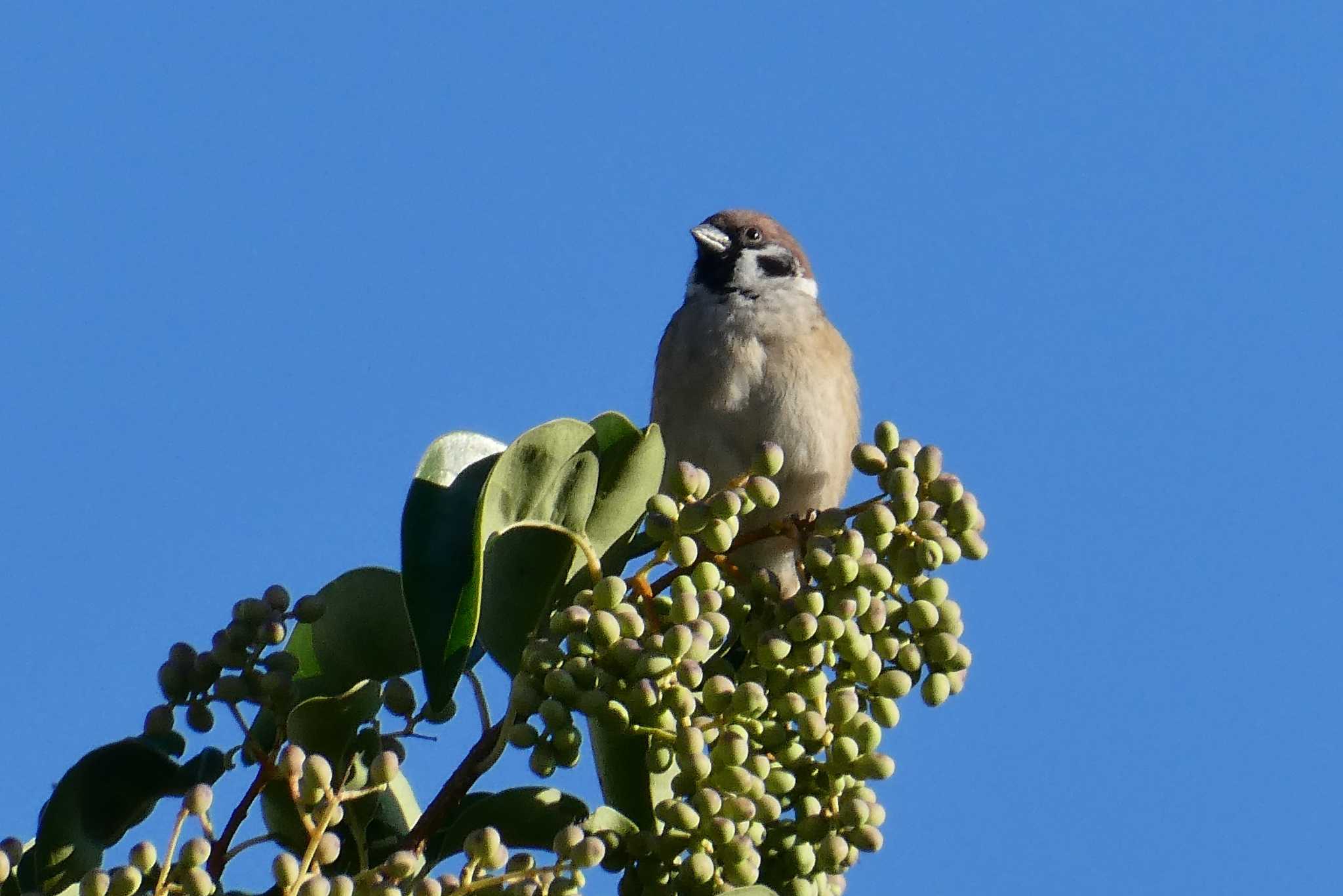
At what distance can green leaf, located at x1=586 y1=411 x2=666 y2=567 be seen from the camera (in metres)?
2.32

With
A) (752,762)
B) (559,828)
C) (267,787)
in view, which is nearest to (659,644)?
(752,762)

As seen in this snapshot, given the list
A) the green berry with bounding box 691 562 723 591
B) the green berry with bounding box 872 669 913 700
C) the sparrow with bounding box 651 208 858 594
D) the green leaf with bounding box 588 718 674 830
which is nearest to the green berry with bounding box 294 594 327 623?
the green leaf with bounding box 588 718 674 830

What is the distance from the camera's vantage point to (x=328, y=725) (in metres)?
1.96

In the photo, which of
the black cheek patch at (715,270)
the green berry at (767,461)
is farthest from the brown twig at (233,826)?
the black cheek patch at (715,270)

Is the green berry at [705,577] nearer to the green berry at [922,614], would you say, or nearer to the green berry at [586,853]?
the green berry at [922,614]

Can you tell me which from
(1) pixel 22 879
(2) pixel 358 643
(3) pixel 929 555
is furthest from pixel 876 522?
(1) pixel 22 879

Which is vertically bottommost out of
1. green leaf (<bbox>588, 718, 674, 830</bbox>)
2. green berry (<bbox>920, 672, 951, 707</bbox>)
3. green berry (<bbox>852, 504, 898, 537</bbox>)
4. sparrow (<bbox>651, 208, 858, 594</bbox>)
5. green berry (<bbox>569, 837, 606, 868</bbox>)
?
green berry (<bbox>569, 837, 606, 868</bbox>)

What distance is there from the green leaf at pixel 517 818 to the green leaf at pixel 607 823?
0.13 metres

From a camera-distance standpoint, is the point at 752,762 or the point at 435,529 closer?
the point at 752,762

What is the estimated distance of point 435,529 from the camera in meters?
2.14

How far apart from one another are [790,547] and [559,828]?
77 cm

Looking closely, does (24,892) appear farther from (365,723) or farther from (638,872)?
(638,872)

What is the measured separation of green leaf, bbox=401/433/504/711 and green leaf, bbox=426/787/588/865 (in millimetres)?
152

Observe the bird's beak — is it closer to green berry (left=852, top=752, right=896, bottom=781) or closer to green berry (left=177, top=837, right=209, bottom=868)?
green berry (left=852, top=752, right=896, bottom=781)
